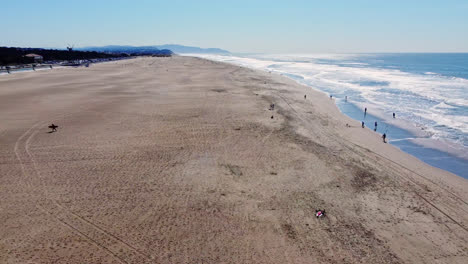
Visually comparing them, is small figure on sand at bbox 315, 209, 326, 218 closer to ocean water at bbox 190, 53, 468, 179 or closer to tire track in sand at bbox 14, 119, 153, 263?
tire track in sand at bbox 14, 119, 153, 263

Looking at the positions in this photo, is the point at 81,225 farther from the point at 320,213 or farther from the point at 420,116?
the point at 420,116

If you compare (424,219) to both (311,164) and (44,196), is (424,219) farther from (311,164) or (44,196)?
(44,196)

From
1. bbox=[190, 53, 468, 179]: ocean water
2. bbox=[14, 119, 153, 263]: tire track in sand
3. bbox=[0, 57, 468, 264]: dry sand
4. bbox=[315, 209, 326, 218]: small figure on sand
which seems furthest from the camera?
bbox=[190, 53, 468, 179]: ocean water

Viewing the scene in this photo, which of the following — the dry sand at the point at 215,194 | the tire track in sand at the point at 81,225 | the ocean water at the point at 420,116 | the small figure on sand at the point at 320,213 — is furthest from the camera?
the ocean water at the point at 420,116

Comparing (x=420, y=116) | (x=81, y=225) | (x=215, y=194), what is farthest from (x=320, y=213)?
(x=420, y=116)

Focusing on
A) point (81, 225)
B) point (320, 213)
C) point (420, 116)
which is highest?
point (420, 116)

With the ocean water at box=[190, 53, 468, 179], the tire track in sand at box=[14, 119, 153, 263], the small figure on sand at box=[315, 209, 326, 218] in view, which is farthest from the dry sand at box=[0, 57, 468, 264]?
the ocean water at box=[190, 53, 468, 179]

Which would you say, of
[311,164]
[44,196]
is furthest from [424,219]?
[44,196]

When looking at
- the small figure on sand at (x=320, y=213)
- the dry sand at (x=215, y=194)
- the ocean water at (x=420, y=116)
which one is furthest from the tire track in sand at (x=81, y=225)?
the ocean water at (x=420, y=116)

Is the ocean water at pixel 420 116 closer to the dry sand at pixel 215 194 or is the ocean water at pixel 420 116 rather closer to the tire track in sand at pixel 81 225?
the dry sand at pixel 215 194
